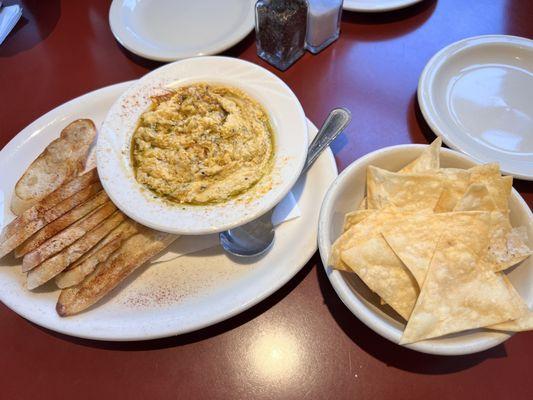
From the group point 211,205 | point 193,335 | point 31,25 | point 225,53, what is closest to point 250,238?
point 211,205

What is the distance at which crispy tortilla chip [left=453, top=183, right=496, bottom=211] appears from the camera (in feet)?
3.45

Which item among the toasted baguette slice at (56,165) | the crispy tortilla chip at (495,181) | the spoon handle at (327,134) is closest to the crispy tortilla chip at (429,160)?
the crispy tortilla chip at (495,181)

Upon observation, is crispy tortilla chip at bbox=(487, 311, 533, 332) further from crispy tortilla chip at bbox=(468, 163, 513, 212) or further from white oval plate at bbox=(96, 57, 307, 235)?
white oval plate at bbox=(96, 57, 307, 235)

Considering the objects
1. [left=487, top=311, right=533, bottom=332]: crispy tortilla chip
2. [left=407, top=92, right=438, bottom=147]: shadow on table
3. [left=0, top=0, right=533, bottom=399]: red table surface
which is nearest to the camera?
[left=487, top=311, right=533, bottom=332]: crispy tortilla chip

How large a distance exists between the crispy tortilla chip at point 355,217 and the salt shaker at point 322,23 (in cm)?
97

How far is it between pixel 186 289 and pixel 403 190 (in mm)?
667

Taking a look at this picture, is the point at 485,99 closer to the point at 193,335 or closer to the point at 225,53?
the point at 225,53

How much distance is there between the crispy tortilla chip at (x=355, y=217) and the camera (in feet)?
3.67

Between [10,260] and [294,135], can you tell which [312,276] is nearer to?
[294,135]

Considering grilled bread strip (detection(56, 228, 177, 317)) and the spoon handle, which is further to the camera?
the spoon handle

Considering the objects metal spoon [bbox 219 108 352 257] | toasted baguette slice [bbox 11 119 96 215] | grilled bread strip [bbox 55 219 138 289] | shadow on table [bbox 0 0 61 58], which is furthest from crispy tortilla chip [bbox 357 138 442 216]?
shadow on table [bbox 0 0 61 58]

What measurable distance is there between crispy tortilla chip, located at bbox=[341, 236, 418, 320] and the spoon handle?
1.53ft

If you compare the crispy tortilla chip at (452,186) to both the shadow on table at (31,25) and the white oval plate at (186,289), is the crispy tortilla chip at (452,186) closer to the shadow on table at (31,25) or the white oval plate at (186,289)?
the white oval plate at (186,289)

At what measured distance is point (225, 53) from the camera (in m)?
1.89
